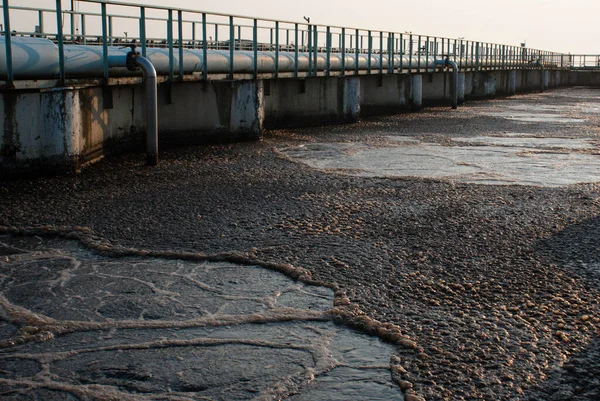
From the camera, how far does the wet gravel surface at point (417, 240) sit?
3.91 metres

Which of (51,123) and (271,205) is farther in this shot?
(51,123)

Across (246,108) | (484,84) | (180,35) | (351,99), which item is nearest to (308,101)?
(351,99)

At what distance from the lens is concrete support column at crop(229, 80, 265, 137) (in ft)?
45.6

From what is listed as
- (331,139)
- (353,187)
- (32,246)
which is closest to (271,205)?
(353,187)

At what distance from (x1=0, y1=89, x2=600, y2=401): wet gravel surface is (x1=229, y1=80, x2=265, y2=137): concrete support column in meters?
2.42

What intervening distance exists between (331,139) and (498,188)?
6.51 meters

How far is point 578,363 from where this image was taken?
3.83 m

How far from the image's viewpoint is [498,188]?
9.07 meters

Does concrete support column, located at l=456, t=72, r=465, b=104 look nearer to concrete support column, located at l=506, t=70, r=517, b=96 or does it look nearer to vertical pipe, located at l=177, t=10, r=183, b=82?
concrete support column, located at l=506, t=70, r=517, b=96

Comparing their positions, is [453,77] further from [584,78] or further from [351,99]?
[584,78]

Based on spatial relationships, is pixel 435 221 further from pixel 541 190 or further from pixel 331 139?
pixel 331 139

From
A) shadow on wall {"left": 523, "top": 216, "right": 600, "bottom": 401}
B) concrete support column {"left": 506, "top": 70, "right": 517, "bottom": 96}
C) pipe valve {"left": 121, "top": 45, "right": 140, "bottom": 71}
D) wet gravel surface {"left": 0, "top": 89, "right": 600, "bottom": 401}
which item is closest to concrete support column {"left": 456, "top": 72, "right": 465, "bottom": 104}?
concrete support column {"left": 506, "top": 70, "right": 517, "bottom": 96}

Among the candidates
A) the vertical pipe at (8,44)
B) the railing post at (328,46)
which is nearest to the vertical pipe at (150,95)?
the vertical pipe at (8,44)

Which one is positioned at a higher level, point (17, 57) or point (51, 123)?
point (17, 57)
